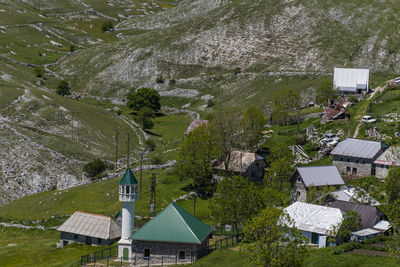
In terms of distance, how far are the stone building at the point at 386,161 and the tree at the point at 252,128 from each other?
25649mm

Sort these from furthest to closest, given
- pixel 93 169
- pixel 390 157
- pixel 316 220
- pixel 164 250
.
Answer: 1. pixel 93 169
2. pixel 390 157
3. pixel 316 220
4. pixel 164 250

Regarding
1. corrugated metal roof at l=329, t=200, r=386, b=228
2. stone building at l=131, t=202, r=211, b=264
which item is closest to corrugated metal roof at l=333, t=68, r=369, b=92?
corrugated metal roof at l=329, t=200, r=386, b=228

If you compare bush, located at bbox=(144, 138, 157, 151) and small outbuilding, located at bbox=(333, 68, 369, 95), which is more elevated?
small outbuilding, located at bbox=(333, 68, 369, 95)

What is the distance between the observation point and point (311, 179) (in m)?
98.4

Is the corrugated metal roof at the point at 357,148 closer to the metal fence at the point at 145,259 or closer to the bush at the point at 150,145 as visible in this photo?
the metal fence at the point at 145,259

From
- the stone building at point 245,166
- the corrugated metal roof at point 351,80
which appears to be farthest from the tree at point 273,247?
the corrugated metal roof at point 351,80

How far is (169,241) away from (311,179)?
32904mm

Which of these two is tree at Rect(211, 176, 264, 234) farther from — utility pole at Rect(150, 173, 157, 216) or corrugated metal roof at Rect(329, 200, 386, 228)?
utility pole at Rect(150, 173, 157, 216)

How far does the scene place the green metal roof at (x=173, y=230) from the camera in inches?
2923

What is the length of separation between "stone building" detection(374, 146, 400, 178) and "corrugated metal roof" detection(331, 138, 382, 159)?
4.84 ft

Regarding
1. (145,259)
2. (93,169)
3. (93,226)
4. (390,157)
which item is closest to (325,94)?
(390,157)

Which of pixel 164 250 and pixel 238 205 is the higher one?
pixel 238 205

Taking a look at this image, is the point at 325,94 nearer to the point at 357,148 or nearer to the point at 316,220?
the point at 357,148

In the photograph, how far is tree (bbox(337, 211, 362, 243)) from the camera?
79000 millimetres
